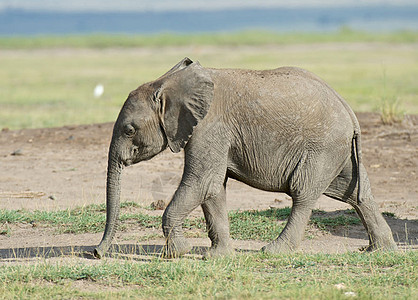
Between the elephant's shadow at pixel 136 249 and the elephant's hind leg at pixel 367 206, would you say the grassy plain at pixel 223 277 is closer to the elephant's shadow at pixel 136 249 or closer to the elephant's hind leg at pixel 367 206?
the elephant's shadow at pixel 136 249

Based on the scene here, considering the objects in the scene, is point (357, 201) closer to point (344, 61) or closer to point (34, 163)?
point (34, 163)

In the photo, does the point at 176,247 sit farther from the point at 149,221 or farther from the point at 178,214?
the point at 149,221

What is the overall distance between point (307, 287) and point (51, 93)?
22720 millimetres

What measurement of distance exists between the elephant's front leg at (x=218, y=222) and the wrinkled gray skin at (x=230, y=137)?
1 cm

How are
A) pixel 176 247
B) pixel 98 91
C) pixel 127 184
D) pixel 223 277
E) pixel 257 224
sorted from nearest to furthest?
1. pixel 223 277
2. pixel 176 247
3. pixel 257 224
4. pixel 127 184
5. pixel 98 91

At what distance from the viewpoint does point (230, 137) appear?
725 cm

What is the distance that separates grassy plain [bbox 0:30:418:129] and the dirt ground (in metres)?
2.32

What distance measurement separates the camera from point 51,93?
27.5 meters

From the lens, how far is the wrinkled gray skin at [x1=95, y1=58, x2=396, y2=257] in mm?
7152

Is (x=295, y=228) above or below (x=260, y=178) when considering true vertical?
below

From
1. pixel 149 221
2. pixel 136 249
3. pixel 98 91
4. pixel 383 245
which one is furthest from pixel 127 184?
pixel 98 91

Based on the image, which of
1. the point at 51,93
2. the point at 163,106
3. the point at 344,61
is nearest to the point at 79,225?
the point at 163,106

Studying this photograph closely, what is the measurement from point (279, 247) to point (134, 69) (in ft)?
106

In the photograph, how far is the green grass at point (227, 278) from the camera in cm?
587
